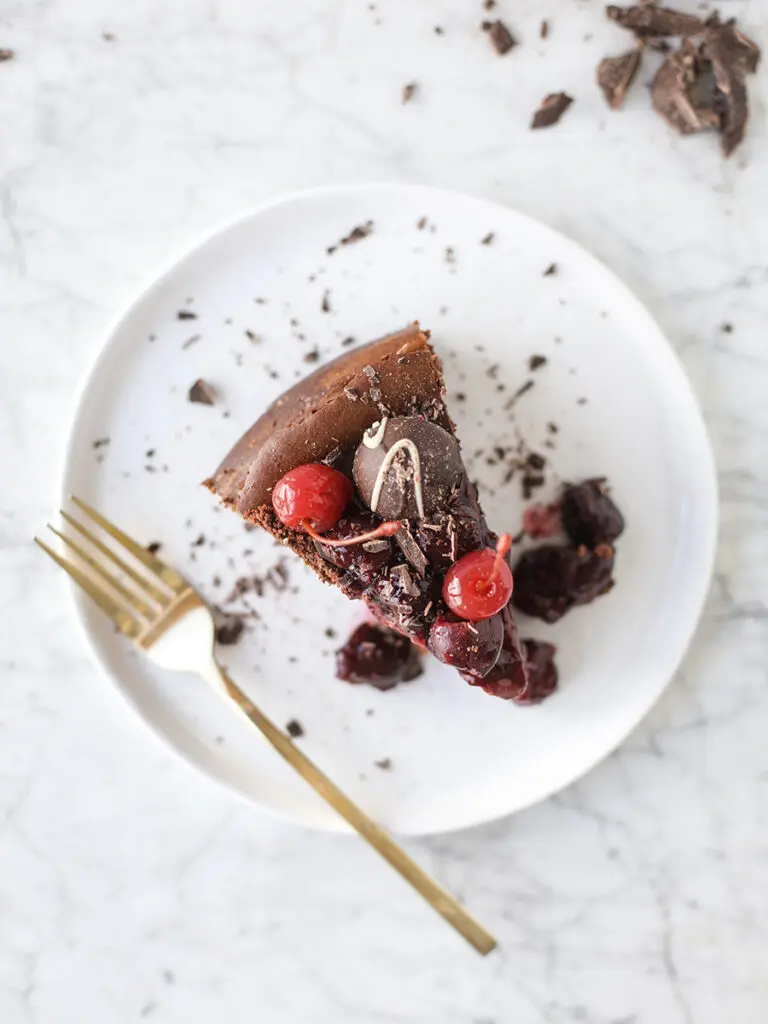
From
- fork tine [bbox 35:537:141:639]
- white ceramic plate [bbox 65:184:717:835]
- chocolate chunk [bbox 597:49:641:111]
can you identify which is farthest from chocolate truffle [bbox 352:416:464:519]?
chocolate chunk [bbox 597:49:641:111]

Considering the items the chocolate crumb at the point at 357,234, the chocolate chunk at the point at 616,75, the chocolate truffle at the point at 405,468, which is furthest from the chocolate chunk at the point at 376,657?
the chocolate chunk at the point at 616,75

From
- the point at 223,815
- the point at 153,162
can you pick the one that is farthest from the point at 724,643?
the point at 153,162

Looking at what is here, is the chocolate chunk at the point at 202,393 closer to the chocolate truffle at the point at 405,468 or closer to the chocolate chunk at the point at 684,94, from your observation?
the chocolate truffle at the point at 405,468

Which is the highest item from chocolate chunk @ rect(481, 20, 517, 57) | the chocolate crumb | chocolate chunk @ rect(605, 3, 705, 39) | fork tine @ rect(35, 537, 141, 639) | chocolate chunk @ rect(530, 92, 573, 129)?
chocolate chunk @ rect(605, 3, 705, 39)

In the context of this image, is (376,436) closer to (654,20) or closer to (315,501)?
(315,501)

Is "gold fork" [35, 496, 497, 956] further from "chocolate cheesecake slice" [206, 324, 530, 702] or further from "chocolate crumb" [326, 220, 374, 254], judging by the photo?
"chocolate crumb" [326, 220, 374, 254]

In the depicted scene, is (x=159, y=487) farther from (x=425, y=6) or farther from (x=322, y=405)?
(x=425, y=6)

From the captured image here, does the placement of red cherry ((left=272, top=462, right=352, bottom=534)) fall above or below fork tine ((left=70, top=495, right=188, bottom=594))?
above
